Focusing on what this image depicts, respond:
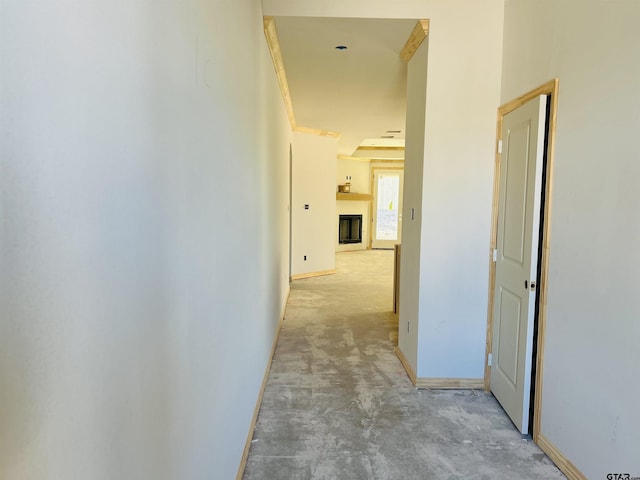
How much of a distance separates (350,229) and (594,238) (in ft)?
31.2

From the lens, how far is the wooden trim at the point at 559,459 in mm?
1995

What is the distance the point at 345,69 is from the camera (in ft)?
12.9

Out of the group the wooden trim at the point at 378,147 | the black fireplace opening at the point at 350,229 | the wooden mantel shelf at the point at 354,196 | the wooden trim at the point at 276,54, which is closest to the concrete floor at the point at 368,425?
the wooden trim at the point at 276,54

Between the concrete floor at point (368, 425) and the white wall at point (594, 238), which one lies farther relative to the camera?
the concrete floor at point (368, 425)

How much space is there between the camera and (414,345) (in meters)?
3.17

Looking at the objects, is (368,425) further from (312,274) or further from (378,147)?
(378,147)

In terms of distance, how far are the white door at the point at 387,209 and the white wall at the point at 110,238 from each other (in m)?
10.4

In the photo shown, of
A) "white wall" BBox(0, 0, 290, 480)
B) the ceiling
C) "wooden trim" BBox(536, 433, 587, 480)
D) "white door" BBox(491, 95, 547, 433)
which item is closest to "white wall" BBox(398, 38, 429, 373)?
the ceiling

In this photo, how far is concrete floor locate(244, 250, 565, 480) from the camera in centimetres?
212

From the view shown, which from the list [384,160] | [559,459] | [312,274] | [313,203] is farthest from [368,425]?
[384,160]

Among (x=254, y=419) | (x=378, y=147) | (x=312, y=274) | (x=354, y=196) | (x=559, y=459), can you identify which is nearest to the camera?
(x=559, y=459)

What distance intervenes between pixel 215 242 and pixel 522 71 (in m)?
2.24

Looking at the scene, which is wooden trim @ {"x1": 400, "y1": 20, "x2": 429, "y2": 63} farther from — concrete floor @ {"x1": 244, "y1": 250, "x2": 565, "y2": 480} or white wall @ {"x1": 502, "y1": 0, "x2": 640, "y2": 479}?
concrete floor @ {"x1": 244, "y1": 250, "x2": 565, "y2": 480}

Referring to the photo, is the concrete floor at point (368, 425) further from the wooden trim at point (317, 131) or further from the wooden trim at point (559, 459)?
the wooden trim at point (317, 131)
